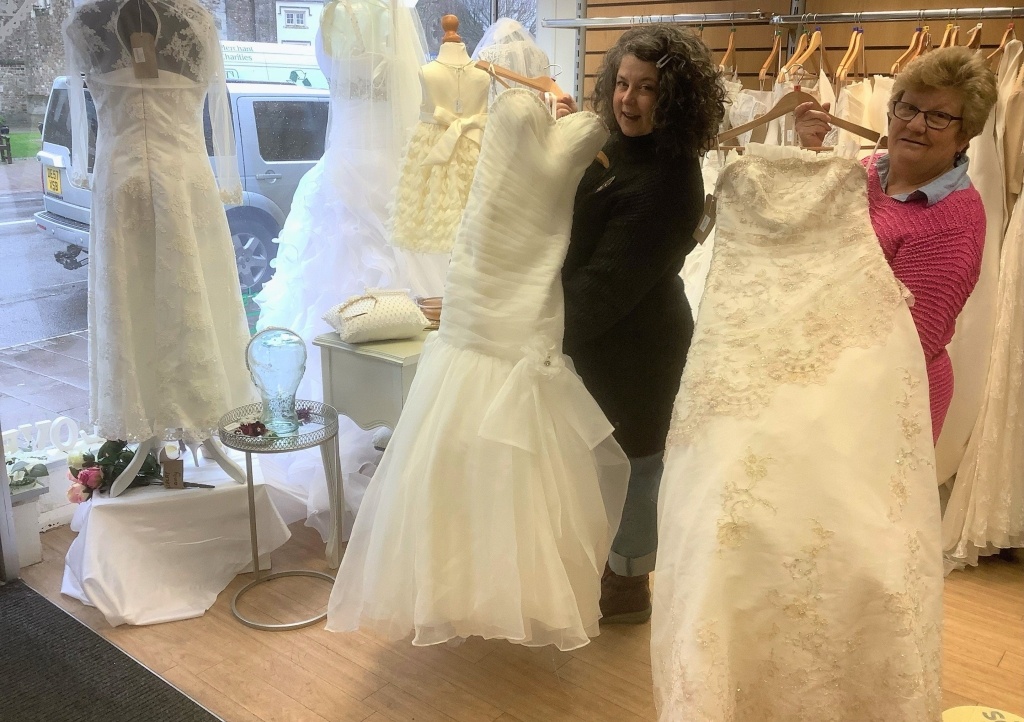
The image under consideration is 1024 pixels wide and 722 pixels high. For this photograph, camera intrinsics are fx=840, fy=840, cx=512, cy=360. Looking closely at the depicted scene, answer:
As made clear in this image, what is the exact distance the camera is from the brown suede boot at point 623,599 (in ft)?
7.92

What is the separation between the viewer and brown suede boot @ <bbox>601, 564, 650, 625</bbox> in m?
2.41

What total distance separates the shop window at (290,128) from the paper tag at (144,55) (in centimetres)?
124

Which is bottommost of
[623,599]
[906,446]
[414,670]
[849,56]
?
[414,670]

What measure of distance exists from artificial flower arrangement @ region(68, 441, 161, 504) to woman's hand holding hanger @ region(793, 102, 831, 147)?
213 centimetres

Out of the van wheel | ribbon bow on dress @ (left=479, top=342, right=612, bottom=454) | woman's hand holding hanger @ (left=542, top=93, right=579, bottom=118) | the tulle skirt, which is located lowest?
the tulle skirt

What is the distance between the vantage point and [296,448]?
235 centimetres

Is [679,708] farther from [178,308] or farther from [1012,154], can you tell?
[1012,154]

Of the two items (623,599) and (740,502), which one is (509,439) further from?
(623,599)

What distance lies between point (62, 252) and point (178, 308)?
0.84 m

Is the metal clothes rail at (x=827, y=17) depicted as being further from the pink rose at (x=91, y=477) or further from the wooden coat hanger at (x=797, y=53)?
the pink rose at (x=91, y=477)

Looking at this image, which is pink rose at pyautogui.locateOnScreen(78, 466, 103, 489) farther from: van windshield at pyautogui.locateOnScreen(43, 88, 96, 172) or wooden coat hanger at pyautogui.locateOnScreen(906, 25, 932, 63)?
wooden coat hanger at pyautogui.locateOnScreen(906, 25, 932, 63)

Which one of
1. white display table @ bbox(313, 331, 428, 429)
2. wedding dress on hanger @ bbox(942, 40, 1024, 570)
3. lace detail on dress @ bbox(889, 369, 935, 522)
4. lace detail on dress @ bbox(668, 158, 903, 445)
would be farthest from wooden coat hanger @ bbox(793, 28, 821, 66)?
lace detail on dress @ bbox(889, 369, 935, 522)

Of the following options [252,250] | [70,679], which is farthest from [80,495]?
[252,250]

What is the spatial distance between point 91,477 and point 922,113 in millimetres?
2512
